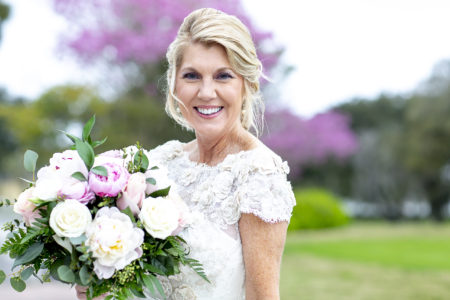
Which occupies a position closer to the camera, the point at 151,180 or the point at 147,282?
the point at 147,282

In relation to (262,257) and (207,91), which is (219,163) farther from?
(262,257)

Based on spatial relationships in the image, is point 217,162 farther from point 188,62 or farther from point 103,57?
point 103,57

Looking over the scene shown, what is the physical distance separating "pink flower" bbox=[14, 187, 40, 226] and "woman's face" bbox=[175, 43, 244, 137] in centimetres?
89

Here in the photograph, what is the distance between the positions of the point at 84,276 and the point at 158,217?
333 mm

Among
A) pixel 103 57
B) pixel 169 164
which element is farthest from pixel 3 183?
pixel 169 164

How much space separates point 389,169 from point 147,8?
23.5 metres

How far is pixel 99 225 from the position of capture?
6.86 feet

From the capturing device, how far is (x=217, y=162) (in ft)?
9.68

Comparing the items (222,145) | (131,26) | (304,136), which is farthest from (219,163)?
(304,136)

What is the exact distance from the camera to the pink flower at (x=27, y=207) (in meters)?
2.22

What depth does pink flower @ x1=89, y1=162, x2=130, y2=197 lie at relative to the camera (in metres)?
2.13

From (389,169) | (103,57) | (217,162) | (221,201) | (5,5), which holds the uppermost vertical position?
(389,169)

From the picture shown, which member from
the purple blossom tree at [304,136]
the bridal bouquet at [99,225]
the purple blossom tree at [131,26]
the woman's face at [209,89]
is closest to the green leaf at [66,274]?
the bridal bouquet at [99,225]

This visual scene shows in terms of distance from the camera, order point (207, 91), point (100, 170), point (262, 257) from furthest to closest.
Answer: point (207, 91)
point (262, 257)
point (100, 170)
